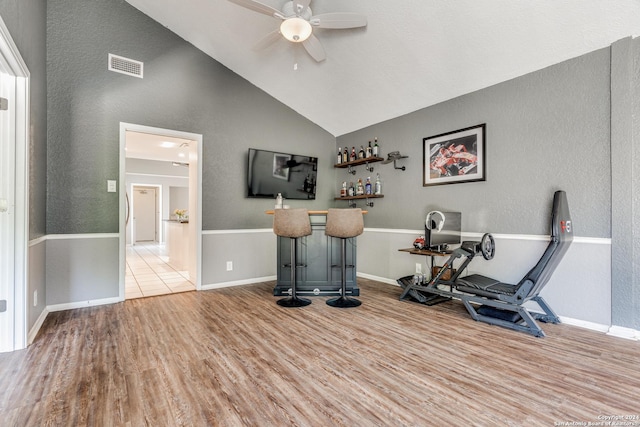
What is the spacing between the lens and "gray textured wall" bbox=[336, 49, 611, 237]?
2.67 m

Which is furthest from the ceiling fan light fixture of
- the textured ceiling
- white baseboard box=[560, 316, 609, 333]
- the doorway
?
the doorway

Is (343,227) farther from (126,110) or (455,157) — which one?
(126,110)

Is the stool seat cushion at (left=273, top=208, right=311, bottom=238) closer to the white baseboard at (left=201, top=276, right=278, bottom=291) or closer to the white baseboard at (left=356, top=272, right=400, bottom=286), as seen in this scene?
the white baseboard at (left=201, top=276, right=278, bottom=291)

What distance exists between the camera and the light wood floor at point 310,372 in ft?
4.99

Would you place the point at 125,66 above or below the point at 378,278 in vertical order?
above

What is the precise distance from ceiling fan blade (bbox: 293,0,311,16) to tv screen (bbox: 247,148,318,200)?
221cm

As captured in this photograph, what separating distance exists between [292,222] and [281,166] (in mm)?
1708

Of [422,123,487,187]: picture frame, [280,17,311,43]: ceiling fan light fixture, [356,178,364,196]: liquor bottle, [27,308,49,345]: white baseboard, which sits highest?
[280,17,311,43]: ceiling fan light fixture

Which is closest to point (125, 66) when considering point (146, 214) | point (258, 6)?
point (258, 6)

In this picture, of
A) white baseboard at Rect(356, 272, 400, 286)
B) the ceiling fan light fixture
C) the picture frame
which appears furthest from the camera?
white baseboard at Rect(356, 272, 400, 286)

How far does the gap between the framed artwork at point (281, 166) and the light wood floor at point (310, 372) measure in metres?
2.37

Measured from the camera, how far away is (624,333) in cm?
249

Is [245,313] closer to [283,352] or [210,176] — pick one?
[283,352]

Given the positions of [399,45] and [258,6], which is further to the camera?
[399,45]
